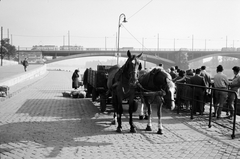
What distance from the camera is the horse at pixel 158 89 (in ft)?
21.8

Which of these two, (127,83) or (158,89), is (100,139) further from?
(158,89)

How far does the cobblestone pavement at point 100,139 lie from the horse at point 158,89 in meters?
0.83

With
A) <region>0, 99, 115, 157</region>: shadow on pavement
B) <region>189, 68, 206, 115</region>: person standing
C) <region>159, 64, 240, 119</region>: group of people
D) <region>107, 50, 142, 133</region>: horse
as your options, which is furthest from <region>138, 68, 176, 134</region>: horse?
<region>189, 68, 206, 115</region>: person standing

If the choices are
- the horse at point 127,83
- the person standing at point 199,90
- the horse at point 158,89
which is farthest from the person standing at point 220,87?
the horse at point 127,83

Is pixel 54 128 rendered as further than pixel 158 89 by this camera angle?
Yes

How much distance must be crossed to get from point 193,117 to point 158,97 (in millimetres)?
2973

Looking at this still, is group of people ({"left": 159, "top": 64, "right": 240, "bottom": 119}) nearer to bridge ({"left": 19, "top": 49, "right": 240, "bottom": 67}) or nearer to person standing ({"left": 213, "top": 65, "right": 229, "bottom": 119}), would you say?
person standing ({"left": 213, "top": 65, "right": 229, "bottom": 119})

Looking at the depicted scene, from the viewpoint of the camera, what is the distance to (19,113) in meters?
9.49

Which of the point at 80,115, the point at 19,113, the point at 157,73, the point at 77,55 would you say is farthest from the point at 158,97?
the point at 77,55

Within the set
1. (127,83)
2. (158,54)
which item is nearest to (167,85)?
(127,83)

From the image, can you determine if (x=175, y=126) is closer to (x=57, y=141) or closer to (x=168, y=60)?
(x=57, y=141)

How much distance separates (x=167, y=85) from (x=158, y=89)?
576mm

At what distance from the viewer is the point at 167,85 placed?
6.66 meters

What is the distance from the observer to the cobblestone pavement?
5.32 m
